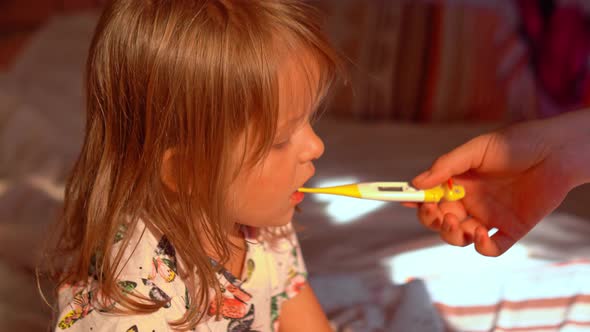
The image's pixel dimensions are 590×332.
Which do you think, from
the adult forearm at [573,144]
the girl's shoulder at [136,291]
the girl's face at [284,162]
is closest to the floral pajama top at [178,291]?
the girl's shoulder at [136,291]

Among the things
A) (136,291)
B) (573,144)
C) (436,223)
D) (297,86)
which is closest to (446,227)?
(436,223)

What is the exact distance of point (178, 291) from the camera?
765 mm

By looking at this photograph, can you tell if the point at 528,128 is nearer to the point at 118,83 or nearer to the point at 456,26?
the point at 118,83

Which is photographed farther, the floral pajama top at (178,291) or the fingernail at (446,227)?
the fingernail at (446,227)

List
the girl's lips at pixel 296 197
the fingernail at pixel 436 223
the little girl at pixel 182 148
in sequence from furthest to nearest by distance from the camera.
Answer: the fingernail at pixel 436 223
the girl's lips at pixel 296 197
the little girl at pixel 182 148

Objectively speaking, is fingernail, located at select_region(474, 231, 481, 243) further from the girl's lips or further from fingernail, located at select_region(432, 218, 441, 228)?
the girl's lips

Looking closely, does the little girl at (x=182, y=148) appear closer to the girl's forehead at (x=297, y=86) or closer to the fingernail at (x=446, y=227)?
the girl's forehead at (x=297, y=86)

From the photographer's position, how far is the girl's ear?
0.73 meters

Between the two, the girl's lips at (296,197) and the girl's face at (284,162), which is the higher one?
the girl's face at (284,162)

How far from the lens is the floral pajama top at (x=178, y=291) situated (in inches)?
28.5

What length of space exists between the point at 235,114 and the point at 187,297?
231 millimetres

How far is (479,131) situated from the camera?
1.57m

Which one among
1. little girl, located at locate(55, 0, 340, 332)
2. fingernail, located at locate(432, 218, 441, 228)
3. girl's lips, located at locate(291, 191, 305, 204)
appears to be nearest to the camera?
little girl, located at locate(55, 0, 340, 332)

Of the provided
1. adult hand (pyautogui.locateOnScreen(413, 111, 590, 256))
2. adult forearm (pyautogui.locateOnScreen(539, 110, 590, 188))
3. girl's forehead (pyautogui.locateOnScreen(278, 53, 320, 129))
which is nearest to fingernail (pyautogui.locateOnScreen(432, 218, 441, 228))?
adult hand (pyautogui.locateOnScreen(413, 111, 590, 256))
